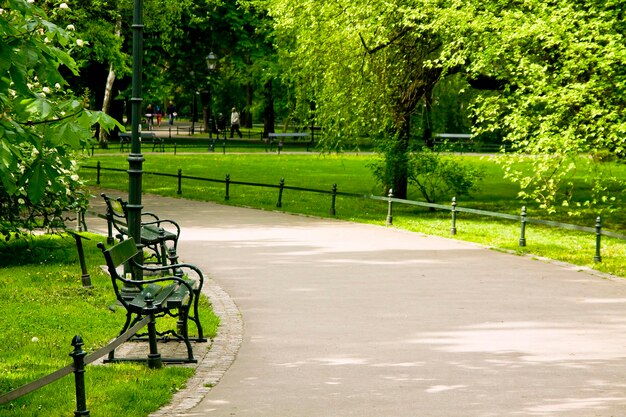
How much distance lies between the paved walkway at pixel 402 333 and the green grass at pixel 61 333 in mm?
339

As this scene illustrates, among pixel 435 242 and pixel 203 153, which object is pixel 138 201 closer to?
pixel 435 242

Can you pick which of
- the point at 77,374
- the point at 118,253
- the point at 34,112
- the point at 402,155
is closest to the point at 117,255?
the point at 118,253

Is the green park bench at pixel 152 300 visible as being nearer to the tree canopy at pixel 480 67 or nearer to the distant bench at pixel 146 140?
the tree canopy at pixel 480 67

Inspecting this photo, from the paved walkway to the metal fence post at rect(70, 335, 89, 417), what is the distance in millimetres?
973

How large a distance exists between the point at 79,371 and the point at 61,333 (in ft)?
13.4

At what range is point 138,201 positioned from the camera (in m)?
11.2

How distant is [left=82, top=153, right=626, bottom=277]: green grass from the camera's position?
1972cm

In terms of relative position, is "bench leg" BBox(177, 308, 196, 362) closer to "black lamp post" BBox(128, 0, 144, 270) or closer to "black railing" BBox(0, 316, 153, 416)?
"black lamp post" BBox(128, 0, 144, 270)

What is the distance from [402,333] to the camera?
11.2 metres

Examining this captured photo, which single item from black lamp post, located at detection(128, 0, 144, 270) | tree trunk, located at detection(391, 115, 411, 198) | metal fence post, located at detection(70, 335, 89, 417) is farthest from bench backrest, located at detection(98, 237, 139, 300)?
tree trunk, located at detection(391, 115, 411, 198)

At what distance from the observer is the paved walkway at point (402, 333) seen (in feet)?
27.4

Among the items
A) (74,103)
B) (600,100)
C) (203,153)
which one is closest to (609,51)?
(600,100)

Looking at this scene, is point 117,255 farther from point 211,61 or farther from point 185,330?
point 211,61

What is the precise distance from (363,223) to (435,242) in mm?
3835
